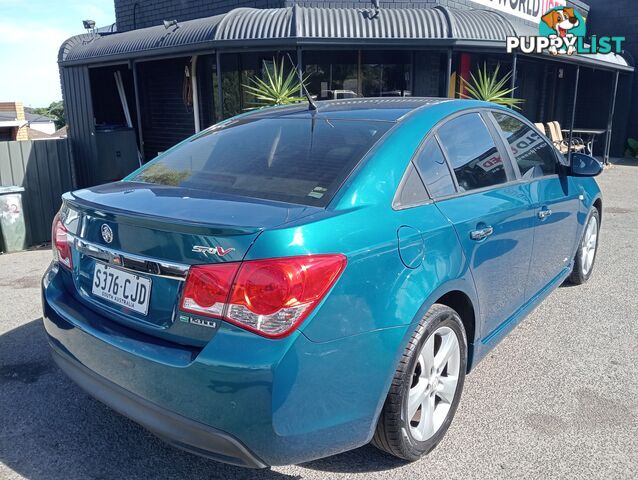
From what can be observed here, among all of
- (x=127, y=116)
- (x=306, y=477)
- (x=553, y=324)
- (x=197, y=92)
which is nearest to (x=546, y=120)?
(x=197, y=92)

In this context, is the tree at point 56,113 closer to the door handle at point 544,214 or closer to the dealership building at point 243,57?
the dealership building at point 243,57

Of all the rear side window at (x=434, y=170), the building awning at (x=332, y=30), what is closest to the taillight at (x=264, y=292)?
the rear side window at (x=434, y=170)

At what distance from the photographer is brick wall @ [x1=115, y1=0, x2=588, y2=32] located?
399 inches

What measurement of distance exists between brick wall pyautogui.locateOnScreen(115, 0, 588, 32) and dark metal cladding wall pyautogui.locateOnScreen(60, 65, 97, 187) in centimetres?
218

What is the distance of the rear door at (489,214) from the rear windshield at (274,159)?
1.67 ft

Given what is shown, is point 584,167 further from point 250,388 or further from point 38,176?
point 38,176

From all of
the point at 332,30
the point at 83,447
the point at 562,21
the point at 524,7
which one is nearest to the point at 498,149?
the point at 83,447

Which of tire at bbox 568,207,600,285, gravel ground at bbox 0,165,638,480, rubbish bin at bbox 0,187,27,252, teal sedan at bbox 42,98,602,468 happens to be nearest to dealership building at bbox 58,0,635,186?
A: rubbish bin at bbox 0,187,27,252

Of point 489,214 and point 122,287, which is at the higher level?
point 489,214

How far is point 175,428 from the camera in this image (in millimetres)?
2098

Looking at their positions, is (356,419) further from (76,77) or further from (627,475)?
(76,77)

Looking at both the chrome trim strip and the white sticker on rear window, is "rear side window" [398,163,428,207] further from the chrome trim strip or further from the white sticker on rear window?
the chrome trim strip

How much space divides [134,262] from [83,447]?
117cm

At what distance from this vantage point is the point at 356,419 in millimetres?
2184
